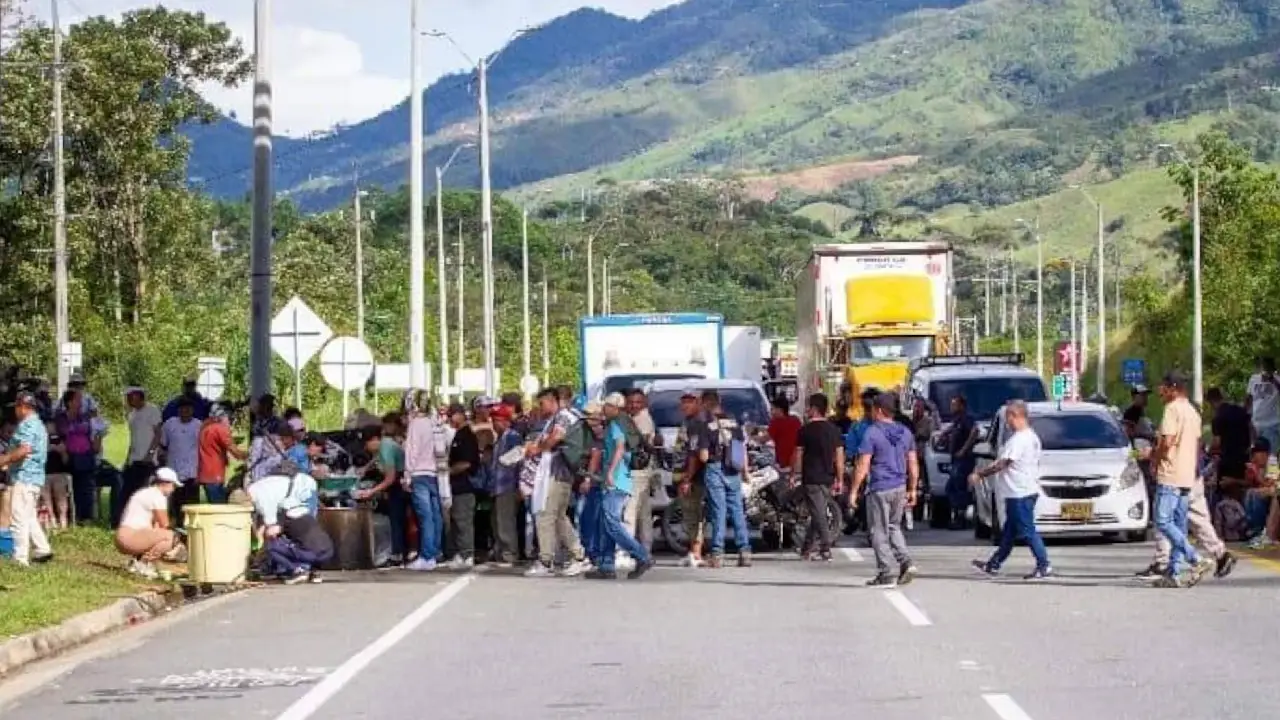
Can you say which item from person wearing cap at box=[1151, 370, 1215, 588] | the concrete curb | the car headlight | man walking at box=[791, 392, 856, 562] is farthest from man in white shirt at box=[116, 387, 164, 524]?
person wearing cap at box=[1151, 370, 1215, 588]

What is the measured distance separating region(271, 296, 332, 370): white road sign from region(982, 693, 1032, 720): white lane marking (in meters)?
21.1

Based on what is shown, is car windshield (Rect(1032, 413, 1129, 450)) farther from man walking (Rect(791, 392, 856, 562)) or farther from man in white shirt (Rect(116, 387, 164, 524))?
man in white shirt (Rect(116, 387, 164, 524))

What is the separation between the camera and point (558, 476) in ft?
81.8

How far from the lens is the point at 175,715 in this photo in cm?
1430

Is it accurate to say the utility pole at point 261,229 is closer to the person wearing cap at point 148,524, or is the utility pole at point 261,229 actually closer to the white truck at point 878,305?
the person wearing cap at point 148,524

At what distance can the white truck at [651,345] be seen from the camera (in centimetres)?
4419

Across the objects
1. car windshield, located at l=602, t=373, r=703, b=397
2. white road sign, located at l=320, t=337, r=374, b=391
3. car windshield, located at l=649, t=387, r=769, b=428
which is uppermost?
white road sign, located at l=320, t=337, r=374, b=391

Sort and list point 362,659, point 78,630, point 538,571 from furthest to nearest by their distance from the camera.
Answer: point 538,571 < point 78,630 < point 362,659

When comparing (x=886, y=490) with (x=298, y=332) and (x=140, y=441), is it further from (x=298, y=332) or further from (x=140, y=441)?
(x=298, y=332)

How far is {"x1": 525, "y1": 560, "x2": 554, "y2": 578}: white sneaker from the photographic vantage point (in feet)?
82.7

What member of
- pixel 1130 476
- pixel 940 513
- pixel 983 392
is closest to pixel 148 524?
pixel 1130 476

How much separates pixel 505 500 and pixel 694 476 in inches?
92.1

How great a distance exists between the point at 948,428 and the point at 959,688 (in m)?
19.3

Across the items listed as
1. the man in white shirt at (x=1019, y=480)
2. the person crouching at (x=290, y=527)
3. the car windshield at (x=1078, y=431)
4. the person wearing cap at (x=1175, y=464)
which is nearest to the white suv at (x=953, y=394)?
the car windshield at (x=1078, y=431)
